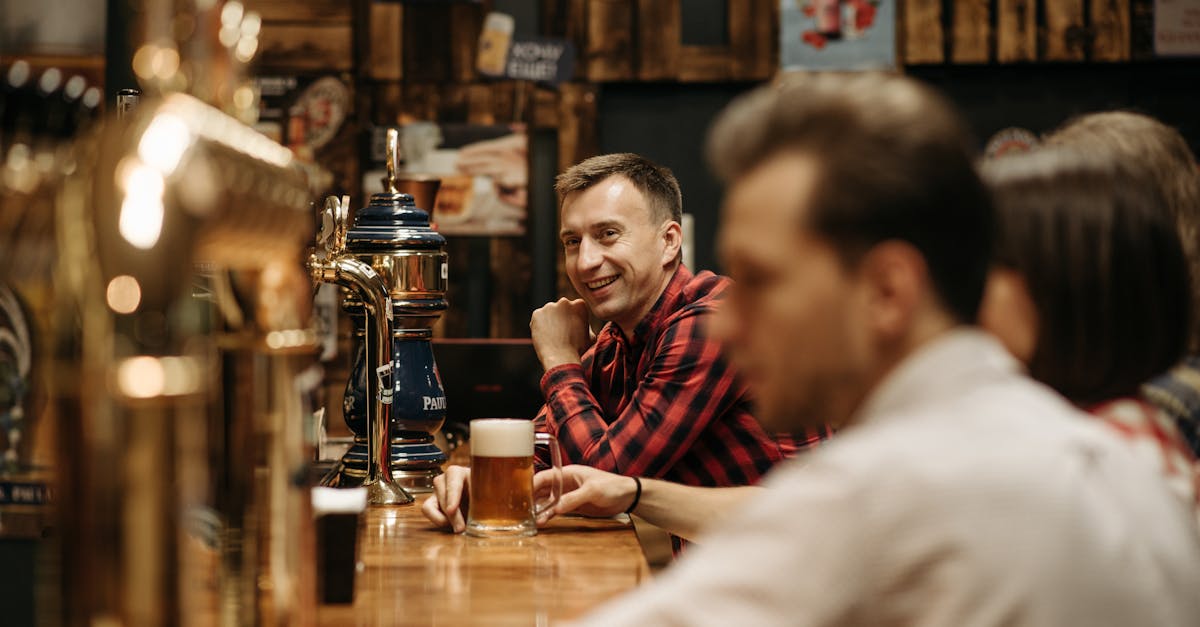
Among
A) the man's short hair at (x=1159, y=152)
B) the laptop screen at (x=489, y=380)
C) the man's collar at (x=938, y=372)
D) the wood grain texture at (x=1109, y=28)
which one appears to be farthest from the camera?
the wood grain texture at (x=1109, y=28)

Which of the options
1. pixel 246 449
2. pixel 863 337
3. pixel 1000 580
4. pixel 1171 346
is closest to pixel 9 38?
pixel 246 449

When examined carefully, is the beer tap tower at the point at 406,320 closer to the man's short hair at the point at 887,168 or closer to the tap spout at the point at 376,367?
the tap spout at the point at 376,367

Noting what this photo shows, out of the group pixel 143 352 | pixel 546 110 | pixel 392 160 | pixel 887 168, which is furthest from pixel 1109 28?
pixel 143 352

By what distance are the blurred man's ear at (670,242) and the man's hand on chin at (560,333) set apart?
9.5 inches

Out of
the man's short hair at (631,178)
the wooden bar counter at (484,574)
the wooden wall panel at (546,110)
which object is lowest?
the wooden bar counter at (484,574)

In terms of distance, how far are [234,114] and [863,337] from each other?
46 cm

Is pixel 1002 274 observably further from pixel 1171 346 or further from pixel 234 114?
pixel 234 114

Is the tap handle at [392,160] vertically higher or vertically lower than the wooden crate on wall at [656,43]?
lower

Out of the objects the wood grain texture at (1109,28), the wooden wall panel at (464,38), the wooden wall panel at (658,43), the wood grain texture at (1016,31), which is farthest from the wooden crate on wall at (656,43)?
the wood grain texture at (1109,28)

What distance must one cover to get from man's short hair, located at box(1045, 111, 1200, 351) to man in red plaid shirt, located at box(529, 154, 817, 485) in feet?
3.20

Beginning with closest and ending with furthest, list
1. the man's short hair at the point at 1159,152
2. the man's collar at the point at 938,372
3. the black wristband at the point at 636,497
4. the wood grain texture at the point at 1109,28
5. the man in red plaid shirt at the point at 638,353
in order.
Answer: the man's collar at the point at 938,372, the man's short hair at the point at 1159,152, the black wristband at the point at 636,497, the man in red plaid shirt at the point at 638,353, the wood grain texture at the point at 1109,28

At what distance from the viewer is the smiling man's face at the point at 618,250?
2818 mm

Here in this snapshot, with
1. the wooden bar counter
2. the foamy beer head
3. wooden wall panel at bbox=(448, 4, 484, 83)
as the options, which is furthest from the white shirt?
wooden wall panel at bbox=(448, 4, 484, 83)

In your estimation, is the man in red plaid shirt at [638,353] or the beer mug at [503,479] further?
the man in red plaid shirt at [638,353]
